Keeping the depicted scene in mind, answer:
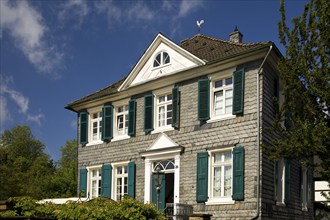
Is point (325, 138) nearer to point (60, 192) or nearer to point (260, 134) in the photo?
point (260, 134)

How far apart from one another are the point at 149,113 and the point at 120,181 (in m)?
3.46

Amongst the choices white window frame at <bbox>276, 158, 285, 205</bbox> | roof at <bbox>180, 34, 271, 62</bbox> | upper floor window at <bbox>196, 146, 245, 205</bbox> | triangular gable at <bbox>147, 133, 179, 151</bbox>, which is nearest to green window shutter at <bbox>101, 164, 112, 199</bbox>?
triangular gable at <bbox>147, 133, 179, 151</bbox>

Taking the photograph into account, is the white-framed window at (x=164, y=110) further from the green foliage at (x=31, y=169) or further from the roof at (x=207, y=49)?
the green foliage at (x=31, y=169)

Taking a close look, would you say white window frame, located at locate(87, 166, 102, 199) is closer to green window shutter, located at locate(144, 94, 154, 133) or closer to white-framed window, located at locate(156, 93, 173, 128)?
green window shutter, located at locate(144, 94, 154, 133)

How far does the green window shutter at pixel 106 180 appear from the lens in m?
20.5

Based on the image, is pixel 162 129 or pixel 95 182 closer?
pixel 162 129

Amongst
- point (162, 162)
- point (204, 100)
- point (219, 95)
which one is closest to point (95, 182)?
point (162, 162)

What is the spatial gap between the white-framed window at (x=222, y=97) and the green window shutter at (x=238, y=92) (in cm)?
41

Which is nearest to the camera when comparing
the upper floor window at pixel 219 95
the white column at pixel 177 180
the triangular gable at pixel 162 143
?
the upper floor window at pixel 219 95

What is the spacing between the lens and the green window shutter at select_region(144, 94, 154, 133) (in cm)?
1931

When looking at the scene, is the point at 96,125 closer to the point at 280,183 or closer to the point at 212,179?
the point at 212,179

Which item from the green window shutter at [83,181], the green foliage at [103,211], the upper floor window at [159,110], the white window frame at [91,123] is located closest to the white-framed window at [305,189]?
the upper floor window at [159,110]

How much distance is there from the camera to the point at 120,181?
20578 mm

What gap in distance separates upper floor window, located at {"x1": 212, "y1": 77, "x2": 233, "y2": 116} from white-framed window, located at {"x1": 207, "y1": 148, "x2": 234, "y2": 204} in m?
1.45
